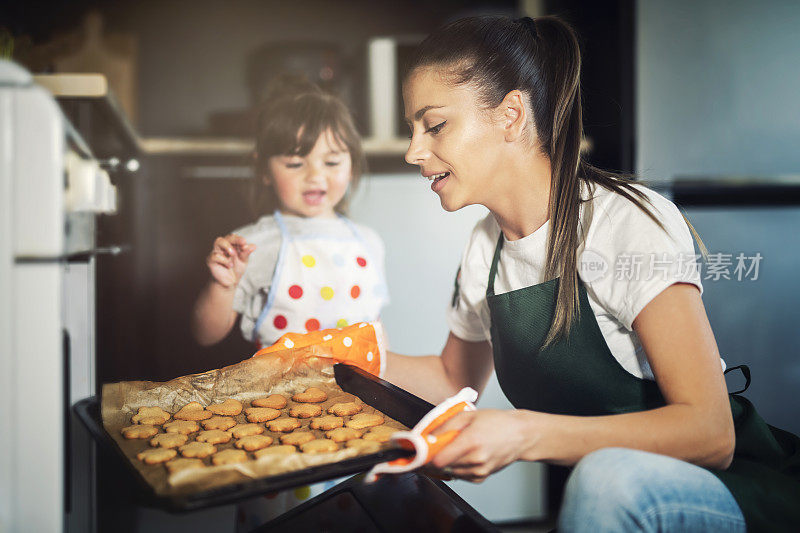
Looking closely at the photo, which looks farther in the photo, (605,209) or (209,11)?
(209,11)

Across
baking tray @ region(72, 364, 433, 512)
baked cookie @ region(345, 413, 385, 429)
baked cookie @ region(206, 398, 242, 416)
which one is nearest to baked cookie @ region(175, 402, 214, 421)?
baked cookie @ region(206, 398, 242, 416)

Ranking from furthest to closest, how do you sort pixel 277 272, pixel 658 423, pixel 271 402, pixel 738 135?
pixel 738 135, pixel 277 272, pixel 271 402, pixel 658 423

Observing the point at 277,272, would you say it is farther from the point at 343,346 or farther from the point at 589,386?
the point at 589,386

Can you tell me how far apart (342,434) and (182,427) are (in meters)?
0.23

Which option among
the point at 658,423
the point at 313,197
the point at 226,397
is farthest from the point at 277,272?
the point at 658,423

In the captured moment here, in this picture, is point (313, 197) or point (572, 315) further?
point (313, 197)

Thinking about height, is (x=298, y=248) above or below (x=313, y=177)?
below

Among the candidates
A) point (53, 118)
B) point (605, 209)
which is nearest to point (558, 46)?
point (605, 209)

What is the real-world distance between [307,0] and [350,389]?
1178mm

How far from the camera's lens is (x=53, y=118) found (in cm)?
56

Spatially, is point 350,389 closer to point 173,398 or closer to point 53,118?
point 173,398

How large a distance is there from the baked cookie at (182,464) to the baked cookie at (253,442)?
0.07 m

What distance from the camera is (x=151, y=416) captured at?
890 mm

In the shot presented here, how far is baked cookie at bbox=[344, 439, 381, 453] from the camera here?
754 millimetres
